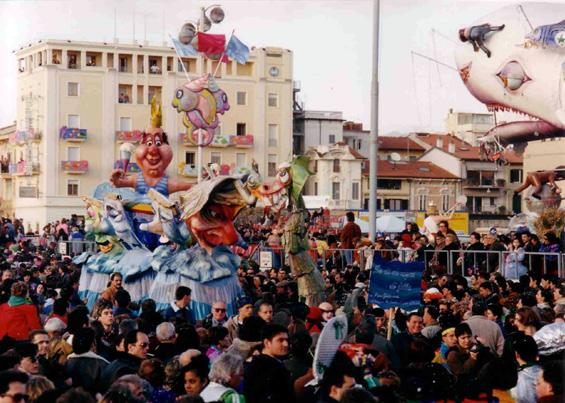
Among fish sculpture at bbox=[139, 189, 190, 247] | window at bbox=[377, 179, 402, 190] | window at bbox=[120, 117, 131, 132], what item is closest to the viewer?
fish sculpture at bbox=[139, 189, 190, 247]

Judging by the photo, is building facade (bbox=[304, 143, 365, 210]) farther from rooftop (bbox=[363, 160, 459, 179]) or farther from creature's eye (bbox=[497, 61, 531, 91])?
creature's eye (bbox=[497, 61, 531, 91])

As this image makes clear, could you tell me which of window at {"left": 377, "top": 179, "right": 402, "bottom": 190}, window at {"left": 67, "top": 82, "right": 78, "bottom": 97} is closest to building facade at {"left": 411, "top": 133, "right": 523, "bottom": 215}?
window at {"left": 377, "top": 179, "right": 402, "bottom": 190}

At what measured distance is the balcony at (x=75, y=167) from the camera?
8212cm

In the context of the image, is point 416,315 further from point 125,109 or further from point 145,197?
point 125,109

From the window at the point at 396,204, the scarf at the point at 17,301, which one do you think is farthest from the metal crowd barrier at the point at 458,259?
the window at the point at 396,204

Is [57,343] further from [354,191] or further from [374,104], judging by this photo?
[354,191]

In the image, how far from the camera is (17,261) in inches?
1302

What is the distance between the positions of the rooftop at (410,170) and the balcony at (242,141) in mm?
9840

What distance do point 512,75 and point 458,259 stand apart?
26.6 metres

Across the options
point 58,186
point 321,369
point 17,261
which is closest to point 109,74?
point 58,186

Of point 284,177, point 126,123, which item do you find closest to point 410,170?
point 126,123

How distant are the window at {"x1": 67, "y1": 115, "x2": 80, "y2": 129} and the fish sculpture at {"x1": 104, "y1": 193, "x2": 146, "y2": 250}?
2224 inches

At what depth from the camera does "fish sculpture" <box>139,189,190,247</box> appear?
23.1 metres

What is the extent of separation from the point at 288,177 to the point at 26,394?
13.3 metres
